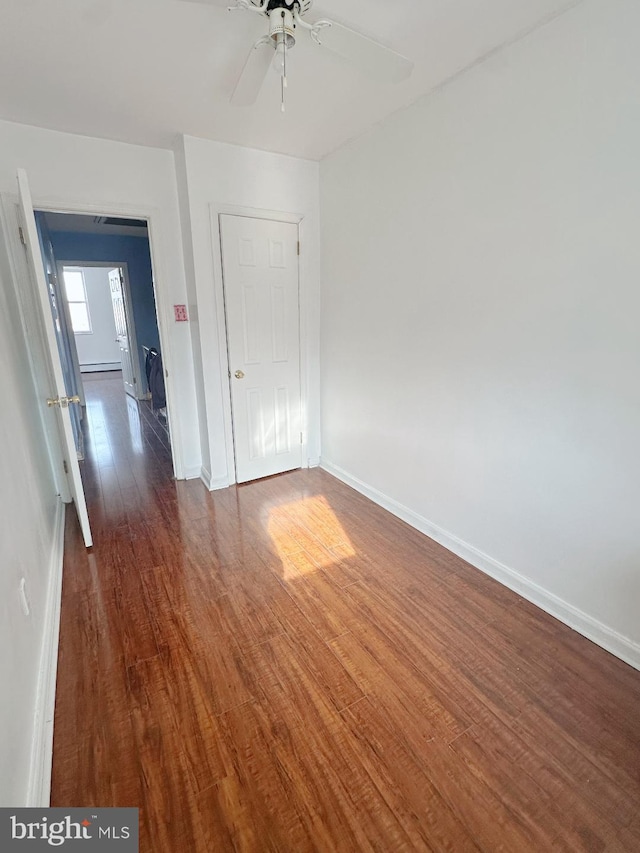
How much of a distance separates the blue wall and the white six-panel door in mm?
3395

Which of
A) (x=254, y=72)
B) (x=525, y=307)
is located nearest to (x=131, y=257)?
(x=254, y=72)

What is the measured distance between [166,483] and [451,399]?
2497mm

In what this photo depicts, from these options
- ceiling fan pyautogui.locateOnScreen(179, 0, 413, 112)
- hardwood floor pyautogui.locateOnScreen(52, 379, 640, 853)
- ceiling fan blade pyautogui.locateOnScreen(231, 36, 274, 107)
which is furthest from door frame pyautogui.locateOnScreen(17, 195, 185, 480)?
ceiling fan pyautogui.locateOnScreen(179, 0, 413, 112)

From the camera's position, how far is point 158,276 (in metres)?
3.13

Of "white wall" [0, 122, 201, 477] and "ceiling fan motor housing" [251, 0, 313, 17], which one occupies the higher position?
"ceiling fan motor housing" [251, 0, 313, 17]

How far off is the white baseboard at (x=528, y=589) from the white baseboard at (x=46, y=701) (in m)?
2.10

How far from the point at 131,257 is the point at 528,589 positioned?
21.5 ft

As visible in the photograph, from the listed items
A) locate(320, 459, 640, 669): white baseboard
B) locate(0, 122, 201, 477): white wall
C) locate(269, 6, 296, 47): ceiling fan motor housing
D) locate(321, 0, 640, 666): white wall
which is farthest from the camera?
locate(0, 122, 201, 477): white wall

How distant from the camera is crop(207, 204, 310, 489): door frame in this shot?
294cm

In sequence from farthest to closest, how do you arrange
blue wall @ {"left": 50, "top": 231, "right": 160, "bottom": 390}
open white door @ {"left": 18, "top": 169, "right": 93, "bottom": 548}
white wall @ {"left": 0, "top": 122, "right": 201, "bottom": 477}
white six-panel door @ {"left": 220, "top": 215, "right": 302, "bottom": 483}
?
blue wall @ {"left": 50, "top": 231, "right": 160, "bottom": 390} < white six-panel door @ {"left": 220, "top": 215, "right": 302, "bottom": 483} < white wall @ {"left": 0, "top": 122, "right": 201, "bottom": 477} < open white door @ {"left": 18, "top": 169, "right": 93, "bottom": 548}

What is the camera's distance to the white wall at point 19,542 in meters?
1.16

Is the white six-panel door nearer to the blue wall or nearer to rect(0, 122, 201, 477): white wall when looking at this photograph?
rect(0, 122, 201, 477): white wall

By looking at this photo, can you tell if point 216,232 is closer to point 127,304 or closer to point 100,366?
point 127,304

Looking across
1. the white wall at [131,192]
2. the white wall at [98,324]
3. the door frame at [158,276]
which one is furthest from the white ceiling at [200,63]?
the white wall at [98,324]
